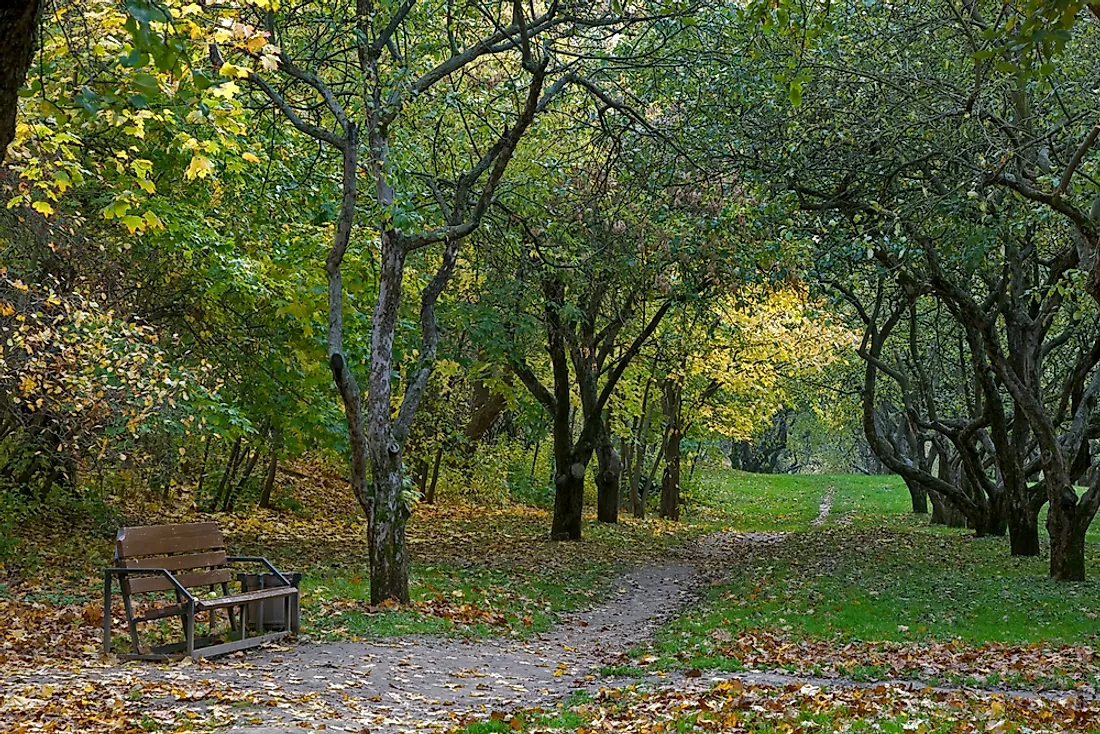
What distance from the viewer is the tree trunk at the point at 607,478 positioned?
992 inches

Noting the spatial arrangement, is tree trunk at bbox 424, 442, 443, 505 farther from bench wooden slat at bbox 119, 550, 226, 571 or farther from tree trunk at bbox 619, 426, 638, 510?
bench wooden slat at bbox 119, 550, 226, 571

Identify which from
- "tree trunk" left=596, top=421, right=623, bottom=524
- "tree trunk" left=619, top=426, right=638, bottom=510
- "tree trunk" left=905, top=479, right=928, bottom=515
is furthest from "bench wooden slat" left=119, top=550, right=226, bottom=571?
"tree trunk" left=905, top=479, right=928, bottom=515

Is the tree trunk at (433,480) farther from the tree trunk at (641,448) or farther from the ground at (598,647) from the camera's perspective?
the ground at (598,647)

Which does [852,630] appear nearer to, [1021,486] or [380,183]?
[380,183]

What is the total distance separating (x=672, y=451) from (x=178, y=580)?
74.1ft

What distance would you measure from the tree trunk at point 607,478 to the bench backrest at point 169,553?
1543cm

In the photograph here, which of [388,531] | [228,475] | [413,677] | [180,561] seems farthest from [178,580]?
[228,475]

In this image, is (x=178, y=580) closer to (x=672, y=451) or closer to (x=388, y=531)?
(x=388, y=531)

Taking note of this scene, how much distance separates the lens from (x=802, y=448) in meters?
76.2

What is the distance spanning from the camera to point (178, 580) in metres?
9.40

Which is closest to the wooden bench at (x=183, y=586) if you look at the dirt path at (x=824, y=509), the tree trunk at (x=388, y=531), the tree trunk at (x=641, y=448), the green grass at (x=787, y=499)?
the tree trunk at (x=388, y=531)

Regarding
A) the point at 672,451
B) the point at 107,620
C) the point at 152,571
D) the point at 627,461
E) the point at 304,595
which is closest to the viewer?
the point at 107,620

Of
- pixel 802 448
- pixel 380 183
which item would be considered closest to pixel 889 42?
pixel 380 183

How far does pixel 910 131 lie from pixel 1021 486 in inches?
384
